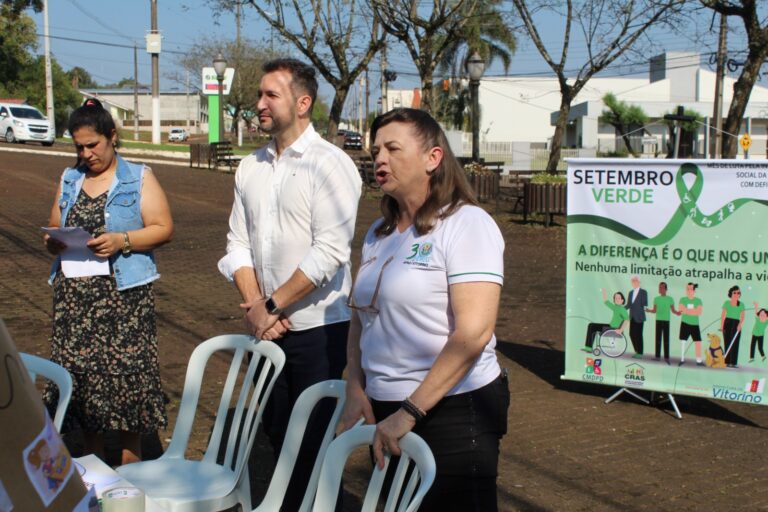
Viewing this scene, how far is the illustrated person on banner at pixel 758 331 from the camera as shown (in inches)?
234

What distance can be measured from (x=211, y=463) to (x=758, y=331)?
3.77m

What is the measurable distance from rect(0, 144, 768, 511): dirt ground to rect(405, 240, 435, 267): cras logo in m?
2.22

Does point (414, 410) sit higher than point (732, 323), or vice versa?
point (414, 410)

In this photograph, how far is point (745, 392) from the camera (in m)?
6.06

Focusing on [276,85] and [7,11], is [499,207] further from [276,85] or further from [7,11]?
[7,11]

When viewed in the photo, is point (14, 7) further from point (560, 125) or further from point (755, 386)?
point (755, 386)

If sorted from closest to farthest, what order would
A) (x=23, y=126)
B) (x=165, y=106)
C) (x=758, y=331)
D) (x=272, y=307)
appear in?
(x=272, y=307) < (x=758, y=331) < (x=23, y=126) < (x=165, y=106)

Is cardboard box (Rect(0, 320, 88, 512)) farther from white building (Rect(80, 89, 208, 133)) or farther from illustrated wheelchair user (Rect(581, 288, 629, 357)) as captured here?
white building (Rect(80, 89, 208, 133))

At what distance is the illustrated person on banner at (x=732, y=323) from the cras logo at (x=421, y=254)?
387cm

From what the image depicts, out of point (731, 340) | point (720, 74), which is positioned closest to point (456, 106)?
point (720, 74)

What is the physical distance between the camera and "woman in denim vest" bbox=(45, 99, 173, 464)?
14.6ft

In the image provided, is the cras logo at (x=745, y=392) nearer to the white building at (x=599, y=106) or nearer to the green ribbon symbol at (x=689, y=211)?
the green ribbon symbol at (x=689, y=211)

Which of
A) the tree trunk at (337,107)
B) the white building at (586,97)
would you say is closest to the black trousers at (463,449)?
the tree trunk at (337,107)

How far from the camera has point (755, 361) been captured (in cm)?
603
